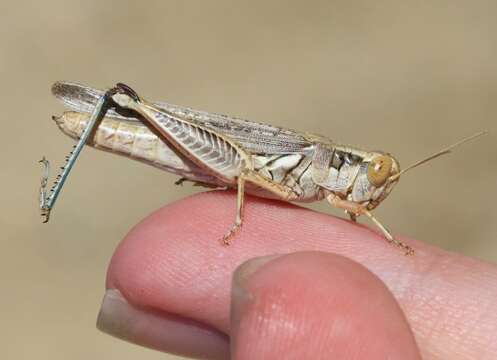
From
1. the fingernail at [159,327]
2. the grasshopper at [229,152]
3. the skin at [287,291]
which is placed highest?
the grasshopper at [229,152]

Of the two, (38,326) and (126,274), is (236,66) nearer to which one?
(38,326)

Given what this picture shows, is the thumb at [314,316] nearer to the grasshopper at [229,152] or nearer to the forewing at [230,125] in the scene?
the grasshopper at [229,152]

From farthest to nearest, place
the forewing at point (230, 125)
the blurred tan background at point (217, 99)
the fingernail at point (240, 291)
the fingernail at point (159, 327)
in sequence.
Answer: the blurred tan background at point (217, 99) < the forewing at point (230, 125) < the fingernail at point (159, 327) < the fingernail at point (240, 291)

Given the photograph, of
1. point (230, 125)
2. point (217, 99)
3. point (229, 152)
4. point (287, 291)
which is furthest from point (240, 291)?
point (217, 99)

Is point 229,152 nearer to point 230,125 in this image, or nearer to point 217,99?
point 230,125

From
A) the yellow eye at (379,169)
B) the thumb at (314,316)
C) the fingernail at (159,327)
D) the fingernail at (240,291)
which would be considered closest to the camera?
the thumb at (314,316)

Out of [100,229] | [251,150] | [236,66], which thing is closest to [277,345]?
[251,150]

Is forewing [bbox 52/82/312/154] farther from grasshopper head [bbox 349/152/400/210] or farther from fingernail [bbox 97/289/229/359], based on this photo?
fingernail [bbox 97/289/229/359]

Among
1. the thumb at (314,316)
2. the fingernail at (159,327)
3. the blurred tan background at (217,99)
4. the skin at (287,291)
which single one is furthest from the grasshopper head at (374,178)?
the blurred tan background at (217,99)

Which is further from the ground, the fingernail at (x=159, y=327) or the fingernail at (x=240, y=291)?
the fingernail at (x=240, y=291)

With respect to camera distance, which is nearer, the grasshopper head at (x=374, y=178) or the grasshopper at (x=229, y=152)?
the grasshopper at (x=229, y=152)
